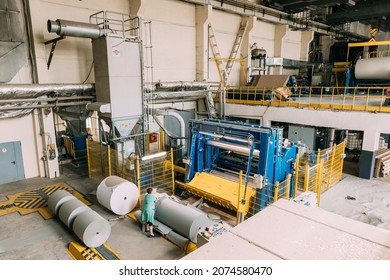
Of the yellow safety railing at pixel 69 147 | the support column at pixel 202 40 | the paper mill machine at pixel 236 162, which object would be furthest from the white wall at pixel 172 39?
the paper mill machine at pixel 236 162

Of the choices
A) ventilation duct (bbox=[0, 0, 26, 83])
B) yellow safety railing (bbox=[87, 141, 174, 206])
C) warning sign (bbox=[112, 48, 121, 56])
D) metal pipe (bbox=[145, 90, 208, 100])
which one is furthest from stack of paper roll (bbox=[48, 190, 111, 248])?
metal pipe (bbox=[145, 90, 208, 100])

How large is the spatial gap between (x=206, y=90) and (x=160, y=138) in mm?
3839

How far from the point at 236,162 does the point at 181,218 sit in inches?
139

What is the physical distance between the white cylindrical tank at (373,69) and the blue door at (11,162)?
17.4 metres

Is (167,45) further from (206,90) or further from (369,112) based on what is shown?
(369,112)

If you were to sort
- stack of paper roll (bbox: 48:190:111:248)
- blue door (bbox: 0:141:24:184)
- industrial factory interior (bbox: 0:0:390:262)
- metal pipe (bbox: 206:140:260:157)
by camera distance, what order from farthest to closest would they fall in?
blue door (bbox: 0:141:24:184), metal pipe (bbox: 206:140:260:157), stack of paper roll (bbox: 48:190:111:248), industrial factory interior (bbox: 0:0:390:262)

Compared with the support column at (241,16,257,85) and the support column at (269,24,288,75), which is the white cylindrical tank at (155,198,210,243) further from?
the support column at (269,24,288,75)

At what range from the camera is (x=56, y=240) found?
274 inches

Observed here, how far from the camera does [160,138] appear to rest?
47.3 ft

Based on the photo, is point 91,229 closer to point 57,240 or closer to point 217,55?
point 57,240

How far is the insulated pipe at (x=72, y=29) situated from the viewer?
9188 mm

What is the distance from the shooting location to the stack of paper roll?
6.36 m

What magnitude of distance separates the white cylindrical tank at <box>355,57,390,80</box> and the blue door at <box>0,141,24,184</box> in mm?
17409
